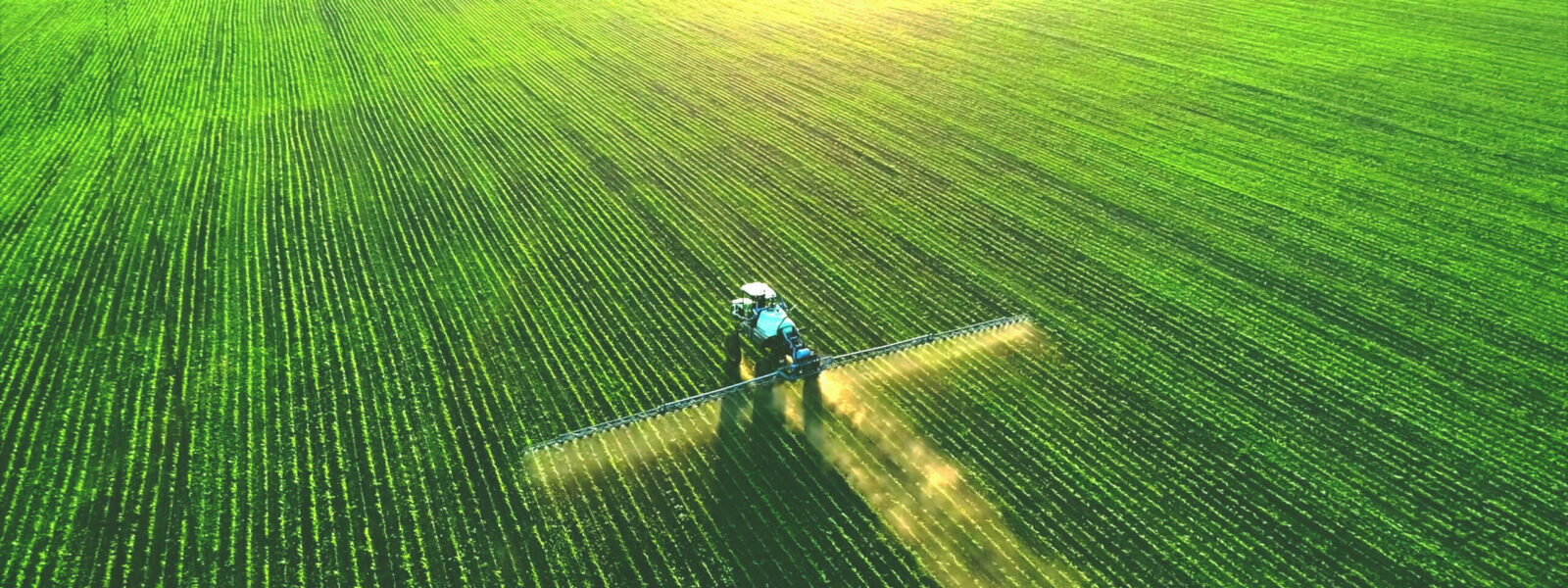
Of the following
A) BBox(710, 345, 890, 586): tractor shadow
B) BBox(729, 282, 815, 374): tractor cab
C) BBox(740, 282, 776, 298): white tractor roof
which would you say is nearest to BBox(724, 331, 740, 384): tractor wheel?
BBox(729, 282, 815, 374): tractor cab

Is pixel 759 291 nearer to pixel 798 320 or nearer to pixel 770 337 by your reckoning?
pixel 770 337

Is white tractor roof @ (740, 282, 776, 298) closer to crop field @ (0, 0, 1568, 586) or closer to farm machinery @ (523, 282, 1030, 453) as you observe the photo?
farm machinery @ (523, 282, 1030, 453)

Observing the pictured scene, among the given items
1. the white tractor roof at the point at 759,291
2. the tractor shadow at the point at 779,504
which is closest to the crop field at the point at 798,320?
the tractor shadow at the point at 779,504

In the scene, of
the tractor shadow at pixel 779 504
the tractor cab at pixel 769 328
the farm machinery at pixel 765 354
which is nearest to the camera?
the tractor shadow at pixel 779 504

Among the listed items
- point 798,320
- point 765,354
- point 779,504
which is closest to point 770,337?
point 765,354

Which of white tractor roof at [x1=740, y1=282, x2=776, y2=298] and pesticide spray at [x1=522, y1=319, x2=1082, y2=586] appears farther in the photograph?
white tractor roof at [x1=740, y1=282, x2=776, y2=298]

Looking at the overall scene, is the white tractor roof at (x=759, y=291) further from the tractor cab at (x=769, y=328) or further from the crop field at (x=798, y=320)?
the crop field at (x=798, y=320)
